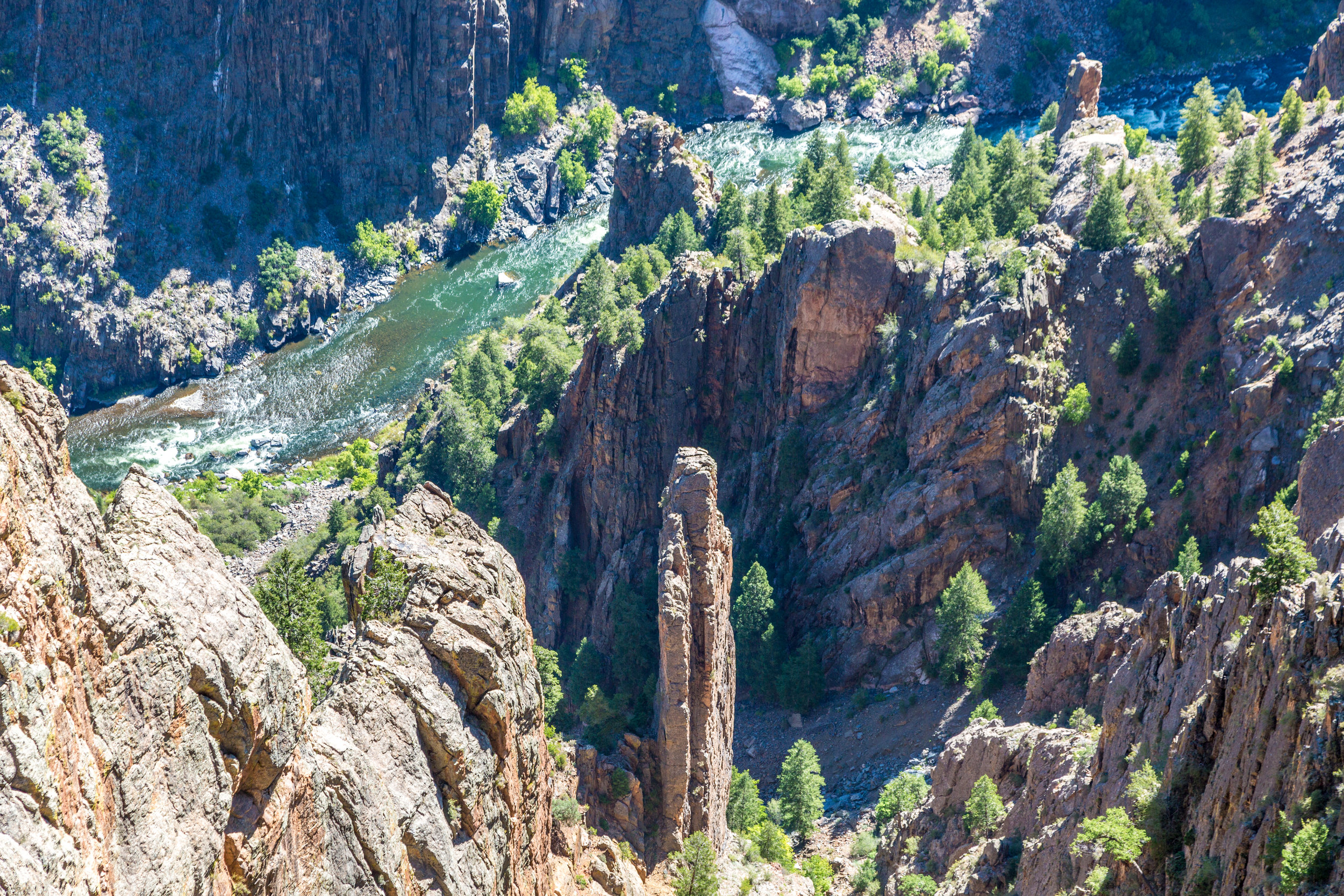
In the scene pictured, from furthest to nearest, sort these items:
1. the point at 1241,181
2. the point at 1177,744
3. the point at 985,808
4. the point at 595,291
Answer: the point at 595,291 < the point at 1241,181 < the point at 985,808 < the point at 1177,744

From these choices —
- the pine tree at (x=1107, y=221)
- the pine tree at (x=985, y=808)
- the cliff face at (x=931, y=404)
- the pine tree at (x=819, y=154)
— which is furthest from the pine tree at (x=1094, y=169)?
the pine tree at (x=985, y=808)

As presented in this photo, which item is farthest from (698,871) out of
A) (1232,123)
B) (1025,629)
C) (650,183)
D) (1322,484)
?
(650,183)

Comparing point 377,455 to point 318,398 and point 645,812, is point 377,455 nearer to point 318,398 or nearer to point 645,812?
point 318,398

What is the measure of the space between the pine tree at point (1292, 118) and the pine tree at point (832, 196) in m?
37.0

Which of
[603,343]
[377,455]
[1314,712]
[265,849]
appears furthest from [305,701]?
[377,455]

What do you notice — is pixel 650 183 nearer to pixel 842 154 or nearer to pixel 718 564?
pixel 842 154

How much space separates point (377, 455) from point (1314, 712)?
133 m

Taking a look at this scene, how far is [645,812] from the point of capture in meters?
70.4

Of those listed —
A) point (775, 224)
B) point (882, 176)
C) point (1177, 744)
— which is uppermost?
point (882, 176)

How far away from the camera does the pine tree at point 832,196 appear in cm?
11571

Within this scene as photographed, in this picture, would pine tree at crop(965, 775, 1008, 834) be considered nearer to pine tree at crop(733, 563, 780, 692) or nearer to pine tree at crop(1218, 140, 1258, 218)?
pine tree at crop(733, 563, 780, 692)

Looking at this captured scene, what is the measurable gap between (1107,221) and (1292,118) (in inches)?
719

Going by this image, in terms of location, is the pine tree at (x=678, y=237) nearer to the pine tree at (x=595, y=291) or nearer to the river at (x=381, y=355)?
the pine tree at (x=595, y=291)

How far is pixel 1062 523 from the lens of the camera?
3374 inches
